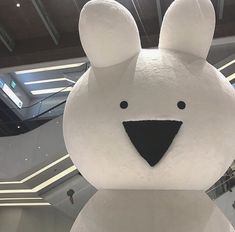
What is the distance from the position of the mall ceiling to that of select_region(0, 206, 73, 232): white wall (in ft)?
12.4

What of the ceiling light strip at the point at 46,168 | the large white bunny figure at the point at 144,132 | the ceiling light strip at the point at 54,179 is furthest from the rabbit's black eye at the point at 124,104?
the ceiling light strip at the point at 46,168

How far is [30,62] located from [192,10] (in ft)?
17.6

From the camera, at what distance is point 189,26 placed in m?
2.10

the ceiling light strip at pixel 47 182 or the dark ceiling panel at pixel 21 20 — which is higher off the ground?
the dark ceiling panel at pixel 21 20

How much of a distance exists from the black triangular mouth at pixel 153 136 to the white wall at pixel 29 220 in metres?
7.47

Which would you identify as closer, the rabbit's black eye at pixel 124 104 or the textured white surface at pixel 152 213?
the textured white surface at pixel 152 213

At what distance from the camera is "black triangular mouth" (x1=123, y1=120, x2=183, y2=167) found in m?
1.75

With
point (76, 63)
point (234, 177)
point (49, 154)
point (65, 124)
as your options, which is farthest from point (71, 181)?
point (65, 124)

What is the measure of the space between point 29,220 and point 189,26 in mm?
8117

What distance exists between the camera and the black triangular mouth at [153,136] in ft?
5.76

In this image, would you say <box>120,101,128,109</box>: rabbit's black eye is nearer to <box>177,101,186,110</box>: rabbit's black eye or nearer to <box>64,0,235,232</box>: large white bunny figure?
<box>64,0,235,232</box>: large white bunny figure

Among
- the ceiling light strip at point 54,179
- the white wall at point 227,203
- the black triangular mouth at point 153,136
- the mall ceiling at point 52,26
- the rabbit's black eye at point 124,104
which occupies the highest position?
the mall ceiling at point 52,26

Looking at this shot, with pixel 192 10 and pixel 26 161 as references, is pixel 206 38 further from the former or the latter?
pixel 26 161

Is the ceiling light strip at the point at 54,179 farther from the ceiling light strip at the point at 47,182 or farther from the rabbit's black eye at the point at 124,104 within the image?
the rabbit's black eye at the point at 124,104
